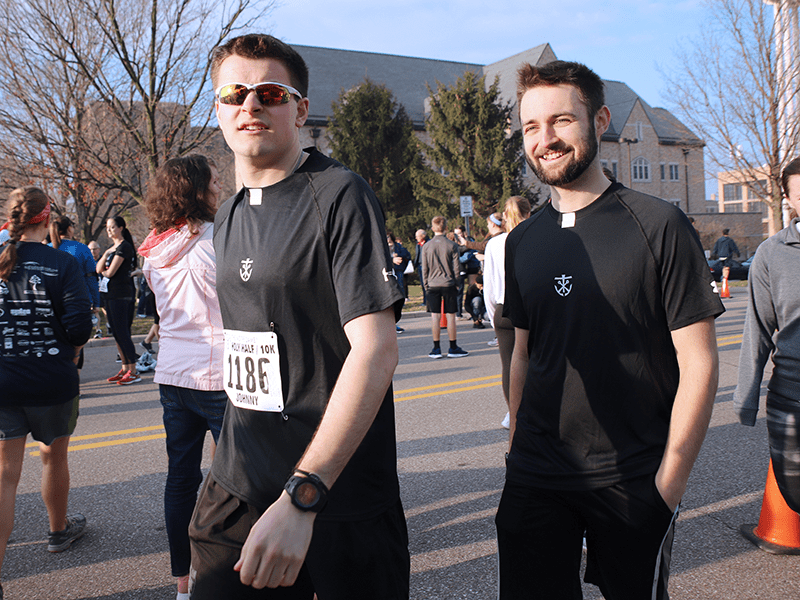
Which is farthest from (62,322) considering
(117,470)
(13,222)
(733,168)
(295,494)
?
(733,168)

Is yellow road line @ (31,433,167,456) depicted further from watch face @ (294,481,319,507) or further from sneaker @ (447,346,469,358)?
sneaker @ (447,346,469,358)

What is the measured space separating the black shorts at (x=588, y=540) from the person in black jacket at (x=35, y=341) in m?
2.46

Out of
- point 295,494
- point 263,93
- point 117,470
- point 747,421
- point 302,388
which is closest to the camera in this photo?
point 295,494

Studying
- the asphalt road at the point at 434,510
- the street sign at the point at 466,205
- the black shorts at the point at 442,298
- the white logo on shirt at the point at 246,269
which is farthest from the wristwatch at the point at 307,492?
the street sign at the point at 466,205

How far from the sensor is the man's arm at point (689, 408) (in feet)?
6.50

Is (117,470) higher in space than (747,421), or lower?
lower

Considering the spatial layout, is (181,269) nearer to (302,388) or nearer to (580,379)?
(302,388)

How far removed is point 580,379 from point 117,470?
4.23 metres

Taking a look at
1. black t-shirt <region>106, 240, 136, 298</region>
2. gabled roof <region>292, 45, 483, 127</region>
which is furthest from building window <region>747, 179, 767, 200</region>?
gabled roof <region>292, 45, 483, 127</region>

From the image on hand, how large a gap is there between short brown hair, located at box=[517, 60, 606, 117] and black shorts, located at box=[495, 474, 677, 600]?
123 centimetres

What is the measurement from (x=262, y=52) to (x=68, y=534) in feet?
10.4

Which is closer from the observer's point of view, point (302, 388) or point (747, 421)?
point (302, 388)

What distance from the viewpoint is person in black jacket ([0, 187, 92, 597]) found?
3.38m

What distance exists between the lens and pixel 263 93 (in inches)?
76.0
